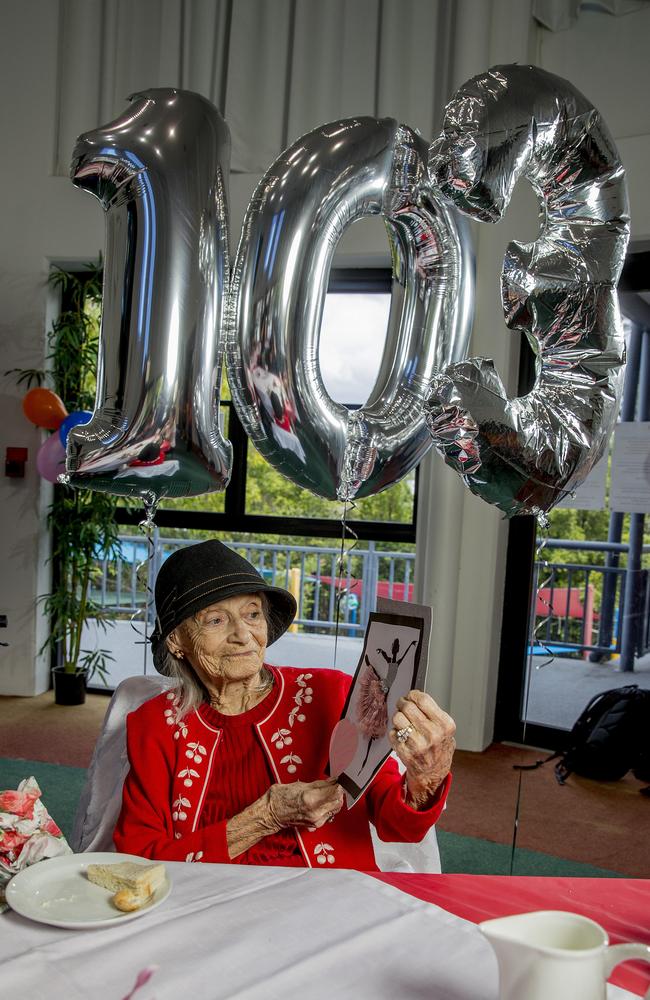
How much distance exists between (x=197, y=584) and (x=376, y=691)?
481 millimetres

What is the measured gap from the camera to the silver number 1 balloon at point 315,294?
0.96 m

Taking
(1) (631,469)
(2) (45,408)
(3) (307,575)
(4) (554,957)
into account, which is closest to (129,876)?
(4) (554,957)

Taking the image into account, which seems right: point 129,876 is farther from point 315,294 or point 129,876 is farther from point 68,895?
point 315,294

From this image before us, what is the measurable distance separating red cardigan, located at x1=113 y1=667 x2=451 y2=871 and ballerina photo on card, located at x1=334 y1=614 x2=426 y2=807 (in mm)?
205

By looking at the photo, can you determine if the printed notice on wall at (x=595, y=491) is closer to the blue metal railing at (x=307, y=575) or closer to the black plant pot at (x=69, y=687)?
the blue metal railing at (x=307, y=575)

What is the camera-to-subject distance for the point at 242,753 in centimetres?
136

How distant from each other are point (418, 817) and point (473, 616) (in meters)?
2.54

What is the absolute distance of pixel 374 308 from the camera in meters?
4.25

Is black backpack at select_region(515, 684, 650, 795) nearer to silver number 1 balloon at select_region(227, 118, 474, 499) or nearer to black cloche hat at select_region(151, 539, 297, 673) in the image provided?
black cloche hat at select_region(151, 539, 297, 673)

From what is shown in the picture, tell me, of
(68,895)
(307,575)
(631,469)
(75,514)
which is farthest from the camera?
(307,575)

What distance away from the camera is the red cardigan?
3.99ft

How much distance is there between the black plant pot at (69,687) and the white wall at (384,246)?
19cm

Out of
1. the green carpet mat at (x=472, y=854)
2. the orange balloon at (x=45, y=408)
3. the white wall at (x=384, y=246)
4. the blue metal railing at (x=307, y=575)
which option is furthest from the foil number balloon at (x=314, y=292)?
the blue metal railing at (x=307, y=575)

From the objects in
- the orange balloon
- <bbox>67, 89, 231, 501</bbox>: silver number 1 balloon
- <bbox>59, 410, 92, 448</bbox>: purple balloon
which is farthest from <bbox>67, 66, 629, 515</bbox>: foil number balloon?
the orange balloon
